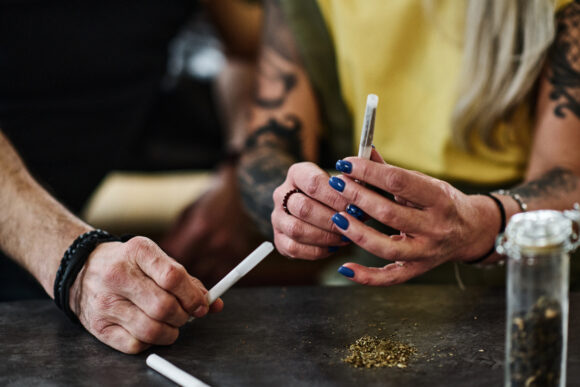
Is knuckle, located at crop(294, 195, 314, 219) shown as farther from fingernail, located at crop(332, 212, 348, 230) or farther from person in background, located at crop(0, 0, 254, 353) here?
person in background, located at crop(0, 0, 254, 353)

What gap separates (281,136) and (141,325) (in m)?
0.57

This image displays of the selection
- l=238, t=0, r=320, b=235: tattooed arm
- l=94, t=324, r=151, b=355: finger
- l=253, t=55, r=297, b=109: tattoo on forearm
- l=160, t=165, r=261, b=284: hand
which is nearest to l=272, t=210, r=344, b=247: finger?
l=94, t=324, r=151, b=355: finger

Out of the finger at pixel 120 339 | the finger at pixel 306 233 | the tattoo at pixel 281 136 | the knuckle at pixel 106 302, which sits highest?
the tattoo at pixel 281 136

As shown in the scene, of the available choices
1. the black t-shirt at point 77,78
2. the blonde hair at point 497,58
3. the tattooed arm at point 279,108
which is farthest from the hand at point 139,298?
the black t-shirt at point 77,78

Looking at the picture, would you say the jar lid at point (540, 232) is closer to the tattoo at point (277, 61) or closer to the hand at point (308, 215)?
the hand at point (308, 215)

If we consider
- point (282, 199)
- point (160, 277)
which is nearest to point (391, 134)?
point (282, 199)

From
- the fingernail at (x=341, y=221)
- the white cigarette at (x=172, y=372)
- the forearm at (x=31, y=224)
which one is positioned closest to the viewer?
the white cigarette at (x=172, y=372)

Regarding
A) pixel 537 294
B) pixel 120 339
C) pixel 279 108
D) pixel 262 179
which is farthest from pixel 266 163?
pixel 537 294

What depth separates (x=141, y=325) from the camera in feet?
2.12

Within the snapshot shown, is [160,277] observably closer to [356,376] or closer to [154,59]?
[356,376]

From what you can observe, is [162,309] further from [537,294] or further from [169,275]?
[537,294]

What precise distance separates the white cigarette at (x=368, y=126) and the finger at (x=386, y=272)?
0.40 ft

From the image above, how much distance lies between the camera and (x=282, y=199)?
2.46 feet

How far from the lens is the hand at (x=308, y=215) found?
691 millimetres
